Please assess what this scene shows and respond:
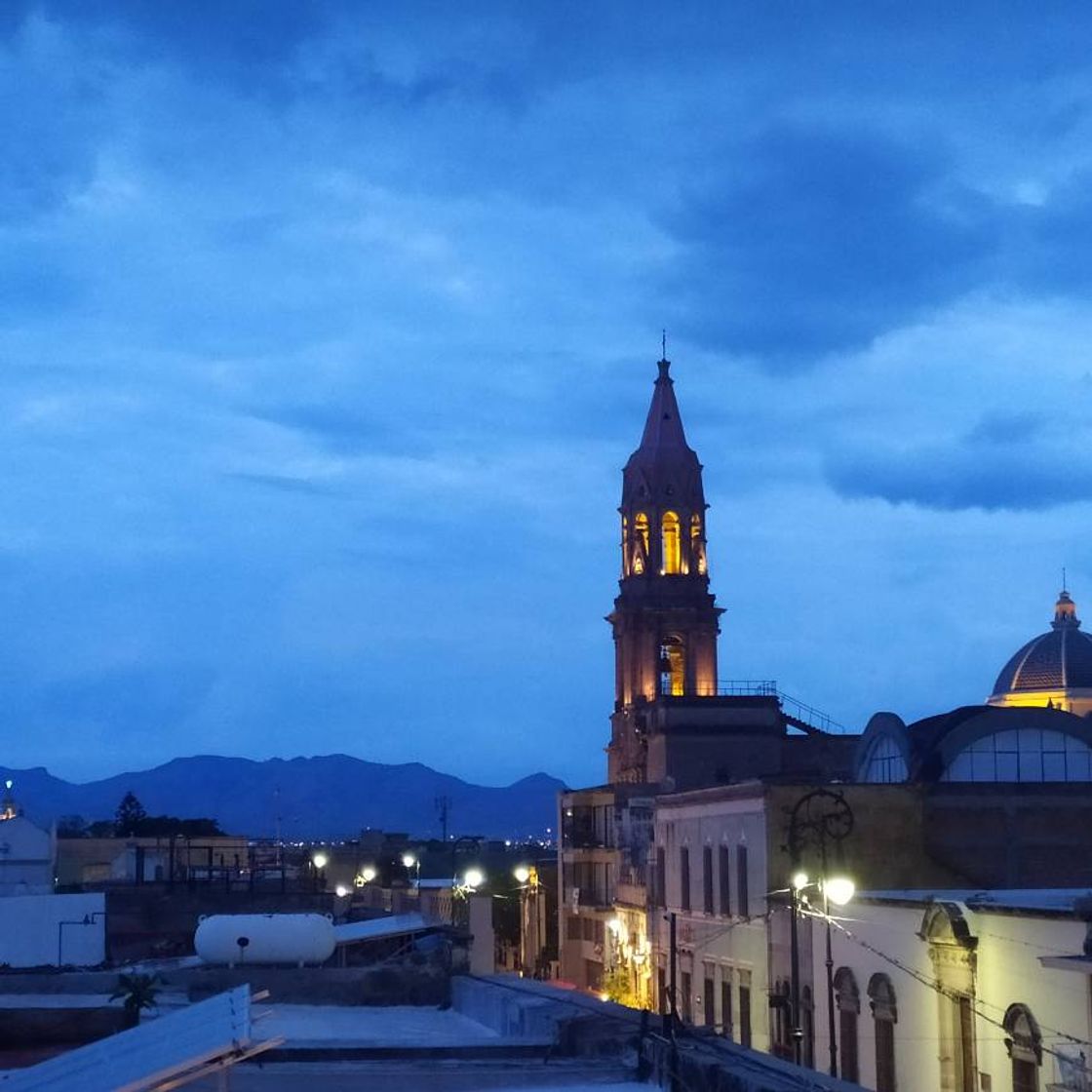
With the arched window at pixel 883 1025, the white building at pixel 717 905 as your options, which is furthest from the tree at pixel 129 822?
the arched window at pixel 883 1025

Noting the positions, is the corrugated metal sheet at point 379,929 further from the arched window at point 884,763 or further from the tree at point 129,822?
the tree at point 129,822

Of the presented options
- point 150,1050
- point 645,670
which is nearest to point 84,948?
point 150,1050

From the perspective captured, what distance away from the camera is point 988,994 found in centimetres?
3203

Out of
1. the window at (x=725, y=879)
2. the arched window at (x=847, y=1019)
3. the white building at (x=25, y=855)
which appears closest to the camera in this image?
the arched window at (x=847, y=1019)

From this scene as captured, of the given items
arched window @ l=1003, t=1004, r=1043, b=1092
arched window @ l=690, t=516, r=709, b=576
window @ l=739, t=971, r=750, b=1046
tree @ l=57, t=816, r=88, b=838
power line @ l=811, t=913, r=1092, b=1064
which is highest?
arched window @ l=690, t=516, r=709, b=576

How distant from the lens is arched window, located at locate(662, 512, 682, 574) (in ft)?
320

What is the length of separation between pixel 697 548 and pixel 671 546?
139 cm

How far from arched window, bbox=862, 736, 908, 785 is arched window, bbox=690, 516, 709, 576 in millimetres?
39015

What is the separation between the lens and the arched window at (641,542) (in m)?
97.6

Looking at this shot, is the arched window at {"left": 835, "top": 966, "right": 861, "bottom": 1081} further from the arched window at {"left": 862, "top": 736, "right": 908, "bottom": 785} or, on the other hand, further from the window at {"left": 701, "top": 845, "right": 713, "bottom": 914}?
the window at {"left": 701, "top": 845, "right": 713, "bottom": 914}

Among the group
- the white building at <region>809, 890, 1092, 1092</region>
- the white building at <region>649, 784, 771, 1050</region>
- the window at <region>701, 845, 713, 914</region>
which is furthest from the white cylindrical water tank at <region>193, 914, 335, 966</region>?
the window at <region>701, 845, 713, 914</region>

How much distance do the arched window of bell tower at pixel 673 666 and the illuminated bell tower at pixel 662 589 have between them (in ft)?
0.16

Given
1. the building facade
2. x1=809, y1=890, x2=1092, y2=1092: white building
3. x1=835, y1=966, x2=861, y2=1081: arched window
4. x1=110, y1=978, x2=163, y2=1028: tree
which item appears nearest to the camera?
x1=110, y1=978, x2=163, y2=1028: tree

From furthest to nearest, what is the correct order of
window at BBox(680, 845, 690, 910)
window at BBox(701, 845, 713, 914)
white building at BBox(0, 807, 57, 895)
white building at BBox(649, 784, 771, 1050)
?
Answer: white building at BBox(0, 807, 57, 895) → window at BBox(680, 845, 690, 910) → window at BBox(701, 845, 713, 914) → white building at BBox(649, 784, 771, 1050)
